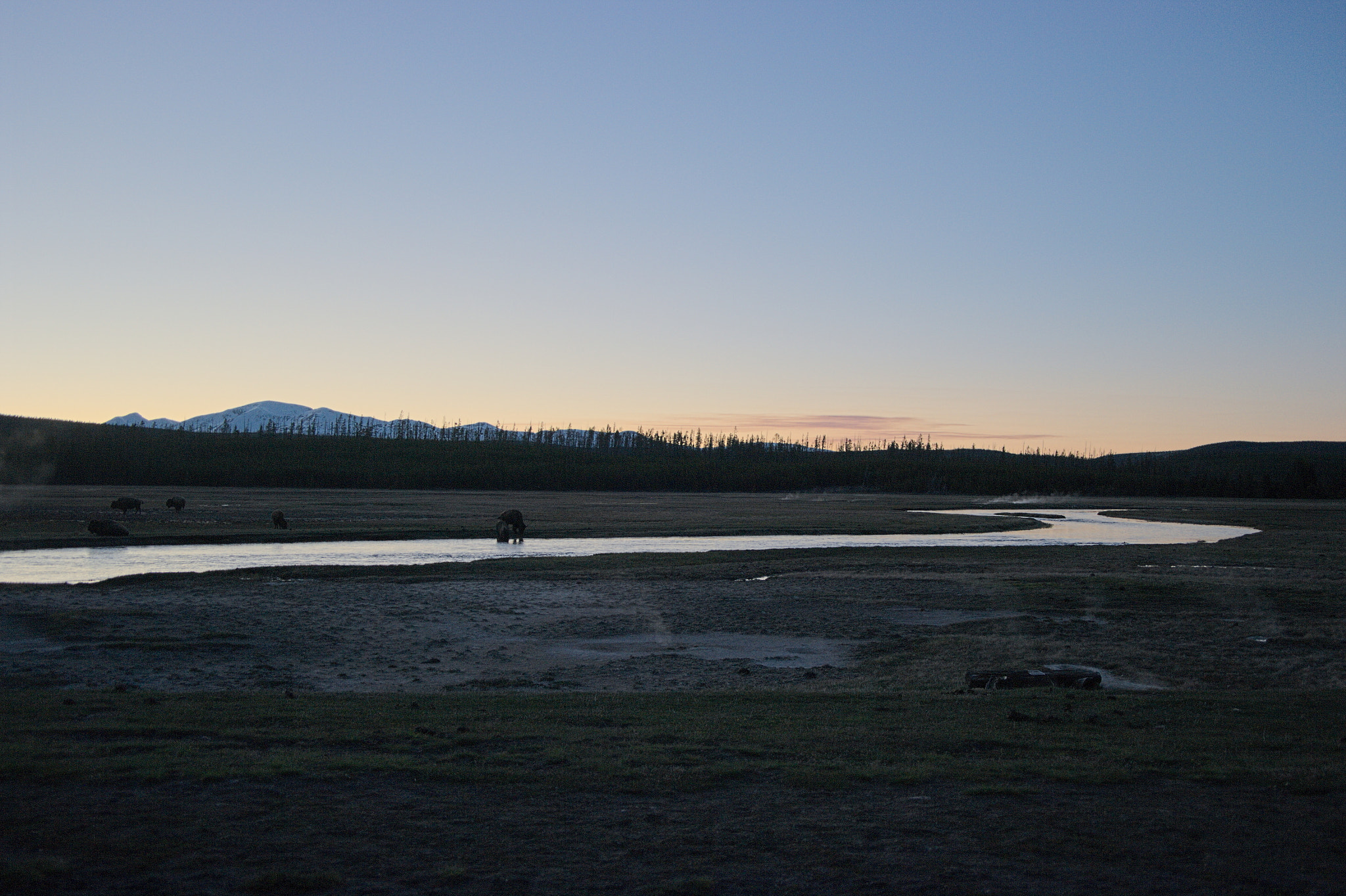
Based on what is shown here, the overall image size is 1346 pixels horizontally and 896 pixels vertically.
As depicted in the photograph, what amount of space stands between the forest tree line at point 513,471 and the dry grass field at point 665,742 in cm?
12177

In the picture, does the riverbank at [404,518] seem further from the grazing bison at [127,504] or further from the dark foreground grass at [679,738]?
the dark foreground grass at [679,738]

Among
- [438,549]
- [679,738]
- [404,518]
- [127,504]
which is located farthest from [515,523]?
[679,738]

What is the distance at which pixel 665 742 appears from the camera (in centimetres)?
1014

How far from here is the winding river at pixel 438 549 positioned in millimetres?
31562

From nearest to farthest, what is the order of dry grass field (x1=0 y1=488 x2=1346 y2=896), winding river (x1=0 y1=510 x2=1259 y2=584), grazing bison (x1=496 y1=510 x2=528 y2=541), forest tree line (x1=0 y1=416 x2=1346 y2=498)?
dry grass field (x1=0 y1=488 x2=1346 y2=896) → winding river (x1=0 y1=510 x2=1259 y2=584) → grazing bison (x1=496 y1=510 x2=528 y2=541) → forest tree line (x1=0 y1=416 x2=1346 y2=498)

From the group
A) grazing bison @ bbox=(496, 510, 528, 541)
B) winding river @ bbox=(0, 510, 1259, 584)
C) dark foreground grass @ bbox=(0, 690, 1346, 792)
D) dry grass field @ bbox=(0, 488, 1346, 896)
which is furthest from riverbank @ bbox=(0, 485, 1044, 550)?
dark foreground grass @ bbox=(0, 690, 1346, 792)

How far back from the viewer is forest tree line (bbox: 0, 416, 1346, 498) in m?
136

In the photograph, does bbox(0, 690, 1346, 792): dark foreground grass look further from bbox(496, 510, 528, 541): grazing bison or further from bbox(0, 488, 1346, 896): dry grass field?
bbox(496, 510, 528, 541): grazing bison

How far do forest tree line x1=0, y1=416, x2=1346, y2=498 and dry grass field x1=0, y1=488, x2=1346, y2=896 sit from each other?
400 feet

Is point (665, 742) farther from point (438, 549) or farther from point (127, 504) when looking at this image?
point (127, 504)

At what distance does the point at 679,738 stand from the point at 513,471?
14868 cm

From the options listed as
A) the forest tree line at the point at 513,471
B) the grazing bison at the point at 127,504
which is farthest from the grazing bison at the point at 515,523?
the forest tree line at the point at 513,471

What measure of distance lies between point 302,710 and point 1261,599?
76.6 ft

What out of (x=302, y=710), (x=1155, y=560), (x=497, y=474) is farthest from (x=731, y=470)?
(x=302, y=710)
